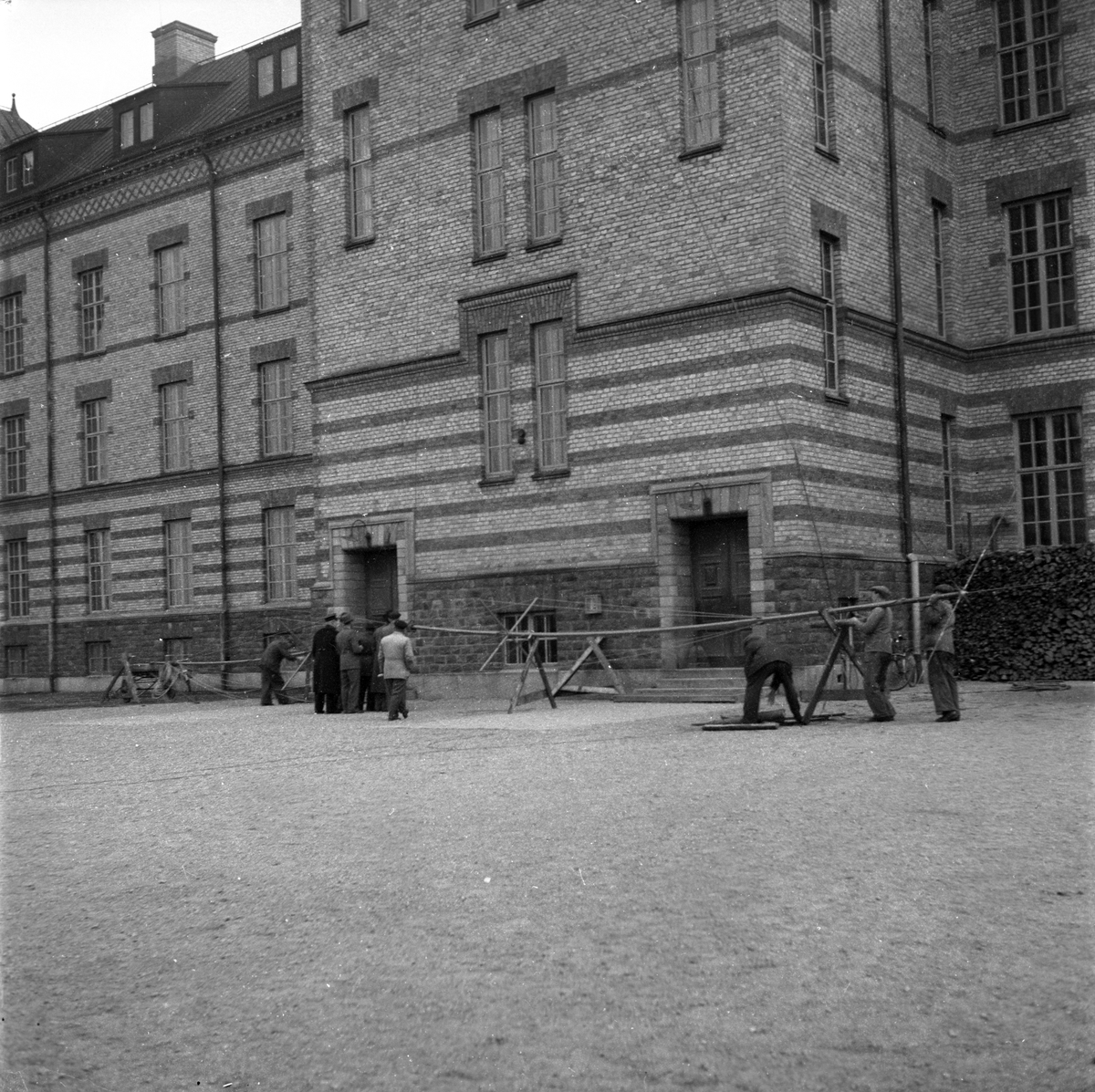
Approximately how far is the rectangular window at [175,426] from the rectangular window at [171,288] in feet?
4.88

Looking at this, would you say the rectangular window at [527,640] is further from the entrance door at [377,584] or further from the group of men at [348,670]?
the entrance door at [377,584]

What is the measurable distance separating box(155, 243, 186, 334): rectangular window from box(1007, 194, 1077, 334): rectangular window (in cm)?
1973

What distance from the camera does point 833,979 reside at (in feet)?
19.3

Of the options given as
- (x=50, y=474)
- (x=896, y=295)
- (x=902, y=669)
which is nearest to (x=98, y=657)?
(x=50, y=474)

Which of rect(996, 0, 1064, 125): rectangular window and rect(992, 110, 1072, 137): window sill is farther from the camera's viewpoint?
rect(996, 0, 1064, 125): rectangular window

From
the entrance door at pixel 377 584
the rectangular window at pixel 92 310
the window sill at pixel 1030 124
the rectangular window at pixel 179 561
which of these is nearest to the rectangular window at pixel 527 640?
the entrance door at pixel 377 584

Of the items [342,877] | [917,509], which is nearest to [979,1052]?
[342,877]

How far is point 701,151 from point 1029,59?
25.9 ft

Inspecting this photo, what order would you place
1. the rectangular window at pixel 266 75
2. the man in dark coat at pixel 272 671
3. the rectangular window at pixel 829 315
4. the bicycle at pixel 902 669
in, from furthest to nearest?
the rectangular window at pixel 266 75, the man in dark coat at pixel 272 671, the rectangular window at pixel 829 315, the bicycle at pixel 902 669

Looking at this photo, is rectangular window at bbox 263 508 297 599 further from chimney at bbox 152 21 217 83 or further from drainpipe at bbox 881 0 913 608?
drainpipe at bbox 881 0 913 608

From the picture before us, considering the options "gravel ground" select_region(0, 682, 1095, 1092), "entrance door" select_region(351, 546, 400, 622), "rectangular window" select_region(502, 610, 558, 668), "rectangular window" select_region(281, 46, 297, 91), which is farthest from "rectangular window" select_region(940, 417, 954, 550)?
"rectangular window" select_region(281, 46, 297, 91)

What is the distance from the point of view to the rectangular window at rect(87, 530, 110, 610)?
38.3 m

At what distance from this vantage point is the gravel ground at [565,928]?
5086 millimetres

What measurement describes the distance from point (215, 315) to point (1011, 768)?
88.7 ft
